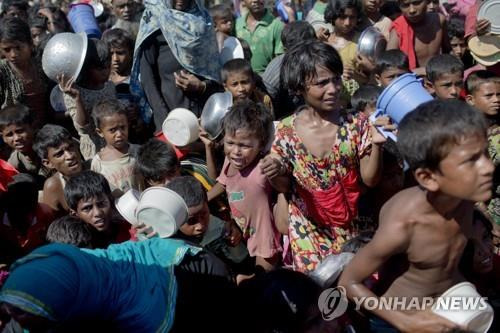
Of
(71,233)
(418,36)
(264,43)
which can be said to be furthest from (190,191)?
(264,43)

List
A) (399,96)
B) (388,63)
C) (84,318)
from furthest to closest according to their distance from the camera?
(388,63), (399,96), (84,318)

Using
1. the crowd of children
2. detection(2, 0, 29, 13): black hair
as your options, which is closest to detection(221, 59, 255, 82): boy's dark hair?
the crowd of children

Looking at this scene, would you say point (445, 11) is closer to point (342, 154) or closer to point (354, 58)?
point (354, 58)

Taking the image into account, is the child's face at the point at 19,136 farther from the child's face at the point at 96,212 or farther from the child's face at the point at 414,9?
the child's face at the point at 414,9

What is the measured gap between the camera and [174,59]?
4492 mm

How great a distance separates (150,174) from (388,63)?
1.89 m

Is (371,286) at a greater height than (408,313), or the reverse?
(408,313)

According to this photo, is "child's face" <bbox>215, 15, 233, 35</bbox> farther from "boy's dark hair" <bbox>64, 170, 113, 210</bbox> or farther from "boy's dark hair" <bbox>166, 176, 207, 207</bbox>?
"boy's dark hair" <bbox>166, 176, 207, 207</bbox>

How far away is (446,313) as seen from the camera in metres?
2.08

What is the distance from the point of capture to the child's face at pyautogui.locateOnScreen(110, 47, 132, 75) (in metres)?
5.18

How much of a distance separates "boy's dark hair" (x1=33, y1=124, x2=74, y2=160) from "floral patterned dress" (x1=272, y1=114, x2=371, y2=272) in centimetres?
160

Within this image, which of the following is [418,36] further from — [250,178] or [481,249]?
[481,249]

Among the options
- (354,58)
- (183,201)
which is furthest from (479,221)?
(354,58)

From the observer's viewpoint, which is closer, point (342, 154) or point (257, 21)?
point (342, 154)
